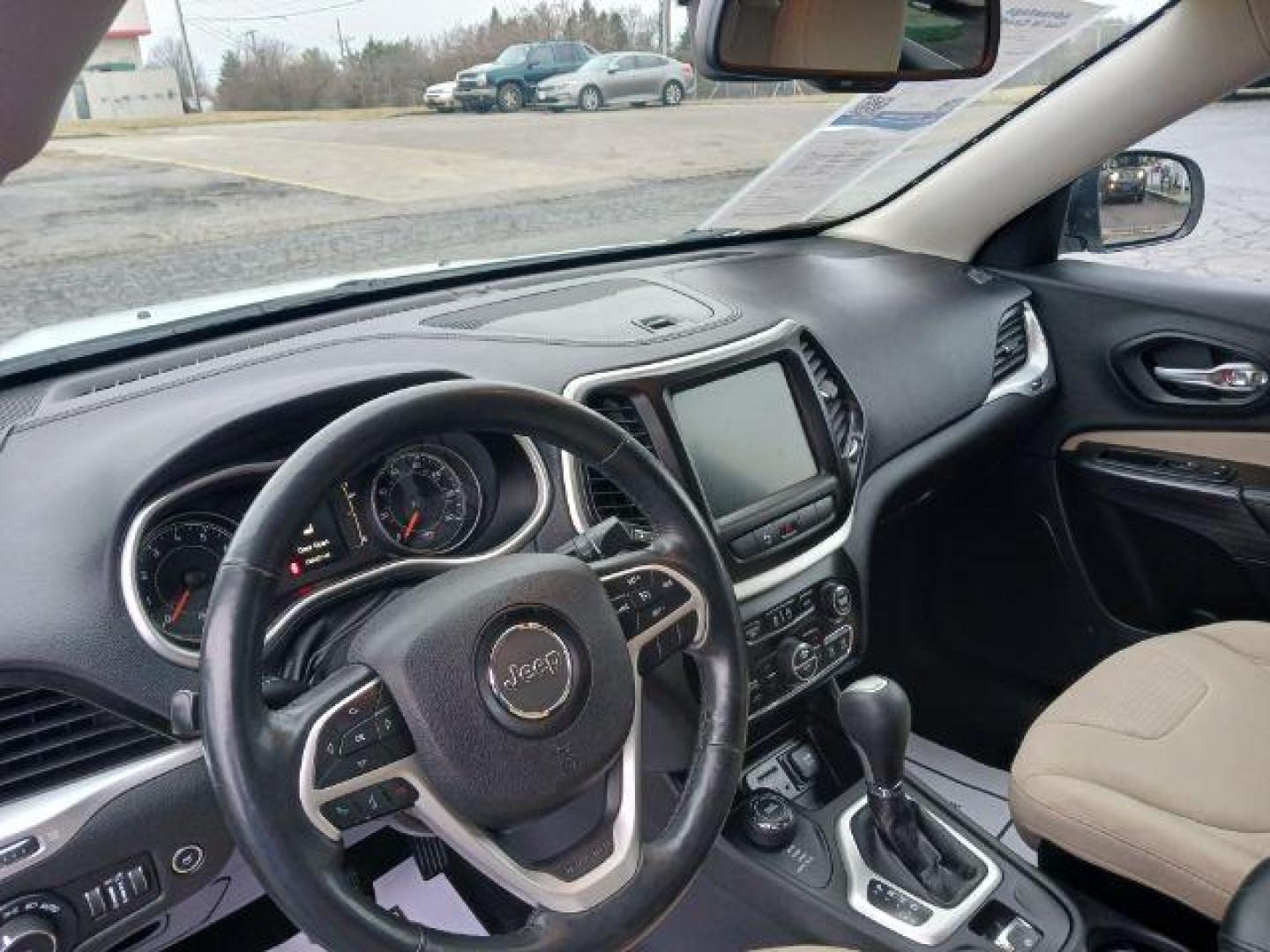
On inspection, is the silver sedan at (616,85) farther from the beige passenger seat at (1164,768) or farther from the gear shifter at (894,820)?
the beige passenger seat at (1164,768)

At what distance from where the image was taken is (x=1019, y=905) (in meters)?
1.83

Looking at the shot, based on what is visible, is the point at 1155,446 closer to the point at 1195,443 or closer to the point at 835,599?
the point at 1195,443

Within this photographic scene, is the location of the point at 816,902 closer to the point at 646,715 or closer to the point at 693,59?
the point at 646,715

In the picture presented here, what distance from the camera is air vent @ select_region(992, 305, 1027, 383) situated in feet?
8.50

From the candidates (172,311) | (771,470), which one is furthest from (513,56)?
(771,470)

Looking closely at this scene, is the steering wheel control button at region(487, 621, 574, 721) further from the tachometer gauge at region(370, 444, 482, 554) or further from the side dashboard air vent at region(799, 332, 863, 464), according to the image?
the side dashboard air vent at region(799, 332, 863, 464)

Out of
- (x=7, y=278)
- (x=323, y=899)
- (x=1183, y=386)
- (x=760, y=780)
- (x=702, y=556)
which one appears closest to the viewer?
(x=323, y=899)

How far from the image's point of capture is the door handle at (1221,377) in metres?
2.48

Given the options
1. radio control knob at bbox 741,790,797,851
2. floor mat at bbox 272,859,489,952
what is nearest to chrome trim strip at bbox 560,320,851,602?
radio control knob at bbox 741,790,797,851

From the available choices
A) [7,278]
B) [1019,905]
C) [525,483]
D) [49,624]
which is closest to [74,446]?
[49,624]

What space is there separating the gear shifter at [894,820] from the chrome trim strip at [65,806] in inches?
38.6

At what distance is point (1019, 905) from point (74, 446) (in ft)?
5.02

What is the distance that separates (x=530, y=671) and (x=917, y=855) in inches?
38.0

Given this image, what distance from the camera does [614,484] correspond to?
5.03 feet
